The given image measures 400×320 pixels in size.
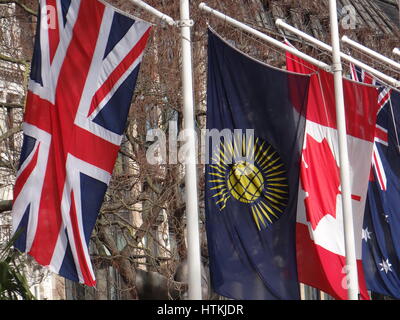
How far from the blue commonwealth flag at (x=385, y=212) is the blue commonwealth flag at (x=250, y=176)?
2.34 meters

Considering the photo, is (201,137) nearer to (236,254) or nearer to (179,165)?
(179,165)

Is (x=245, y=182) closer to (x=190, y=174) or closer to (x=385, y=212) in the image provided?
(x=190, y=174)

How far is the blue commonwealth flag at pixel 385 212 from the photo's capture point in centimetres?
1880

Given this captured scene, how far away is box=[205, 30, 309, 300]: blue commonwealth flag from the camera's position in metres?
16.3

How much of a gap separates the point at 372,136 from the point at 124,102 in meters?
4.59

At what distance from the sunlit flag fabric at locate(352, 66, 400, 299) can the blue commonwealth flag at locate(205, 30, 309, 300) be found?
2.35 meters

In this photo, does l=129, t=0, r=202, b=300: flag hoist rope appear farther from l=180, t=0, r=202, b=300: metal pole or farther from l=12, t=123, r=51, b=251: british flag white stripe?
l=12, t=123, r=51, b=251: british flag white stripe

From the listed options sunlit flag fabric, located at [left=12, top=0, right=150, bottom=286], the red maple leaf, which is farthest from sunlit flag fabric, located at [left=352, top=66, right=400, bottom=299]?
sunlit flag fabric, located at [left=12, top=0, right=150, bottom=286]

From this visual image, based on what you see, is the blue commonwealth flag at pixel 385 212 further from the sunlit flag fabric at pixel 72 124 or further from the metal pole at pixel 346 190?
the sunlit flag fabric at pixel 72 124

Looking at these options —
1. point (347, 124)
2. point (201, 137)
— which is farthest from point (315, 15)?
point (347, 124)

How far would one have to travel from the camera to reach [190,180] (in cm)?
1639

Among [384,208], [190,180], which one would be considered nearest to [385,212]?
[384,208]
